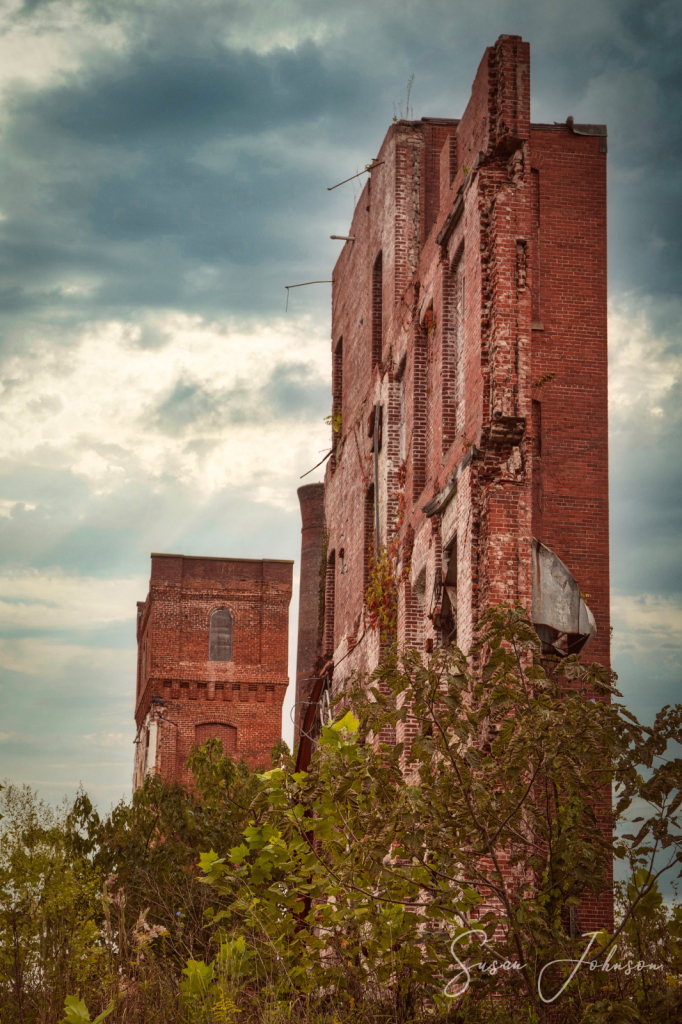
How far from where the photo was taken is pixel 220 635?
38594mm

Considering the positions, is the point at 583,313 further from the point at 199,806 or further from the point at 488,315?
the point at 199,806

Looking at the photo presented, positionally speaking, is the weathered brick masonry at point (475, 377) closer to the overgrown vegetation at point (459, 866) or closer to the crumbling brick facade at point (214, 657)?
the overgrown vegetation at point (459, 866)

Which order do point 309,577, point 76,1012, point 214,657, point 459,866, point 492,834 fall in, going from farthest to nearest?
1. point 214,657
2. point 309,577
3. point 459,866
4. point 492,834
5. point 76,1012

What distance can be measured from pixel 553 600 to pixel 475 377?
9.52ft

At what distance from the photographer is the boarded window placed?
3734 cm

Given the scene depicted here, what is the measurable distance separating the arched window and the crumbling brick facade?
0.11ft

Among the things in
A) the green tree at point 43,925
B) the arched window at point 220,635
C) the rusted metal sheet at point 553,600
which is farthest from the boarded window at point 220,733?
the rusted metal sheet at point 553,600

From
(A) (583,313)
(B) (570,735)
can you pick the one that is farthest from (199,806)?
(B) (570,735)

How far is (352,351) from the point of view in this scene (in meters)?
24.4

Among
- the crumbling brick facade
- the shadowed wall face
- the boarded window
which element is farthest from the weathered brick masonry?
the boarded window

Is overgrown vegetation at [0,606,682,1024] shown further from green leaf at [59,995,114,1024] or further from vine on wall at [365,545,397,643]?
vine on wall at [365,545,397,643]

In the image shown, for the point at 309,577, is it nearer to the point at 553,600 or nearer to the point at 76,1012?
the point at 553,600

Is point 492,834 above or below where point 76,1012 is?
above

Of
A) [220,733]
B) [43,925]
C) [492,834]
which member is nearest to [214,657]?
[220,733]
